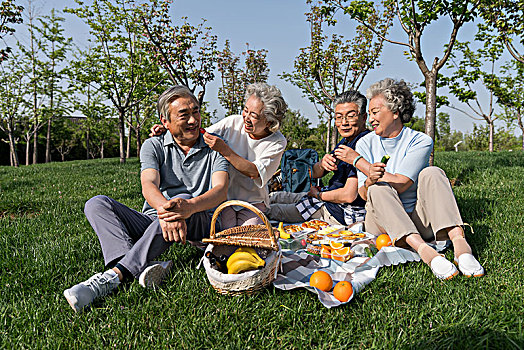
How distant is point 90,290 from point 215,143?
156 cm

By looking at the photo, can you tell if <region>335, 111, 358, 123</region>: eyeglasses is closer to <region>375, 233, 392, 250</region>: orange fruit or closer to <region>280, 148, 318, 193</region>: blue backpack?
<region>280, 148, 318, 193</region>: blue backpack

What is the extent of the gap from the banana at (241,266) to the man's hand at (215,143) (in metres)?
1.18

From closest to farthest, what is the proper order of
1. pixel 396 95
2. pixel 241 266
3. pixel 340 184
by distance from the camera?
1. pixel 241 266
2. pixel 396 95
3. pixel 340 184

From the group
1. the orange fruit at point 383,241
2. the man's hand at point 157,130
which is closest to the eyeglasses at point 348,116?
the orange fruit at point 383,241

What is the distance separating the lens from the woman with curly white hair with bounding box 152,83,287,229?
11.8 ft

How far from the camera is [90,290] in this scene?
2391mm

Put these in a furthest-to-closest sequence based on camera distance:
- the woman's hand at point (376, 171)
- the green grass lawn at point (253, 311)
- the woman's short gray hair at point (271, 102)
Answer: the woman's short gray hair at point (271, 102), the woman's hand at point (376, 171), the green grass lawn at point (253, 311)

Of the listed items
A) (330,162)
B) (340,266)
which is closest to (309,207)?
(330,162)

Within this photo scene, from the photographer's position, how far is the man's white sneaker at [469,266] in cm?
265

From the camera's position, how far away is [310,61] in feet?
48.0

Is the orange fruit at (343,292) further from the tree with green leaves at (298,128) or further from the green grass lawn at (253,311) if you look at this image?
the tree with green leaves at (298,128)

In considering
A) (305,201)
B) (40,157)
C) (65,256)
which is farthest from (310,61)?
→ (40,157)

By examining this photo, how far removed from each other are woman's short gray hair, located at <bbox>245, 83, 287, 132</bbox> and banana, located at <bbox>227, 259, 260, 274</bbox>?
5.75ft

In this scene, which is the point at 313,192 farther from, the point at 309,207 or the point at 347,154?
the point at 347,154
